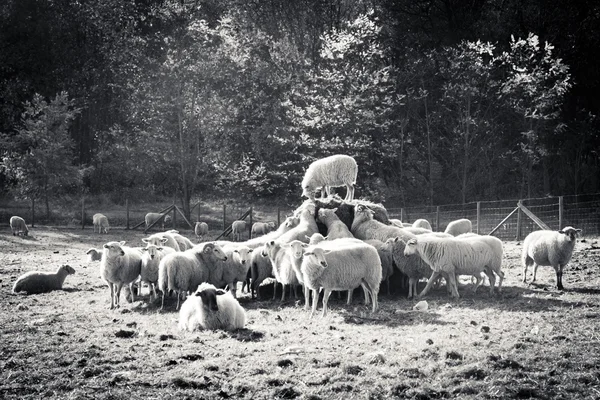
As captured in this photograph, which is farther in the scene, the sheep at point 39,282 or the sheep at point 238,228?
the sheep at point 238,228

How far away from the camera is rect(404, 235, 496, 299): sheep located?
13.9 metres

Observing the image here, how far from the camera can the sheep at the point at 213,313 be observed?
10758 millimetres

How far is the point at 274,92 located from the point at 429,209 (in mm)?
11563

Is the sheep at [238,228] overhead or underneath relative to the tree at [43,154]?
underneath

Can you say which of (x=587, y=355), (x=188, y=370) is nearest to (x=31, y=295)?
(x=188, y=370)

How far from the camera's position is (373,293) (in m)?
12.8

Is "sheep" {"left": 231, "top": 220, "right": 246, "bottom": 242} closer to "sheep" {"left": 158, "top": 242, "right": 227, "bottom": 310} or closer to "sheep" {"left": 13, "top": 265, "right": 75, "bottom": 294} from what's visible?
"sheep" {"left": 13, "top": 265, "right": 75, "bottom": 294}

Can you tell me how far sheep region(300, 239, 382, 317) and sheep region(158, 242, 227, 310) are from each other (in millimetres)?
2435

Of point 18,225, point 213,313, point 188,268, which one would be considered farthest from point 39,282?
point 18,225

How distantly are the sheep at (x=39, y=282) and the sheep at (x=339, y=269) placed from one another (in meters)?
6.70

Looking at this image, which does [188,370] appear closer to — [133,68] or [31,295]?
[31,295]

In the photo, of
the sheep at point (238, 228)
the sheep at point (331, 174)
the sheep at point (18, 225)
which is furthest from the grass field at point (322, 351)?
the sheep at point (18, 225)

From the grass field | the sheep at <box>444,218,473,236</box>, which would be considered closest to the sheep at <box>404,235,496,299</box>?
the grass field

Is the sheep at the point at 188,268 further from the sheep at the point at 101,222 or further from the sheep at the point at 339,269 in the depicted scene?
the sheep at the point at 101,222
